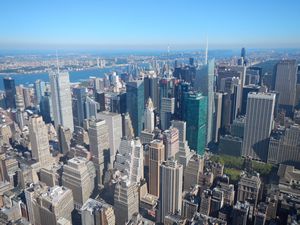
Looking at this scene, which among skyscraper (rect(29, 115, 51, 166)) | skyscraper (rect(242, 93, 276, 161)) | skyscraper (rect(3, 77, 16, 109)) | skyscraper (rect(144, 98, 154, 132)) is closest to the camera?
skyscraper (rect(29, 115, 51, 166))

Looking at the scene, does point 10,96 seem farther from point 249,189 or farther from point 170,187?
point 249,189

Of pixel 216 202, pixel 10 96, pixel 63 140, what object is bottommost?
pixel 216 202

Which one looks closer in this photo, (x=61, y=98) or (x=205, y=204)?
(x=205, y=204)

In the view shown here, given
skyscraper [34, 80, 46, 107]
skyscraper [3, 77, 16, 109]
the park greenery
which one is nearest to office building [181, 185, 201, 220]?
the park greenery

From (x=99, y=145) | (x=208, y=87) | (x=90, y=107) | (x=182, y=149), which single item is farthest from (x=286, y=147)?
(x=90, y=107)

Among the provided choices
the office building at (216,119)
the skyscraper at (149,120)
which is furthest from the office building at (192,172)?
the office building at (216,119)

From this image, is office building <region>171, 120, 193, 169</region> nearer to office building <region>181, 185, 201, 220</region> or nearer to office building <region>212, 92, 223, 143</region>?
office building <region>181, 185, 201, 220</region>

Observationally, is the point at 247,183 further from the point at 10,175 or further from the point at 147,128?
the point at 10,175

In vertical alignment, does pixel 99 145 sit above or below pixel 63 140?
above
